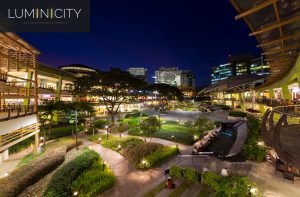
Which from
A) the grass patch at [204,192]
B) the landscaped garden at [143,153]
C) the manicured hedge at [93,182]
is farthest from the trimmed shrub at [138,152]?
the grass patch at [204,192]

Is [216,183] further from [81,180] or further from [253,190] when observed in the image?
[81,180]

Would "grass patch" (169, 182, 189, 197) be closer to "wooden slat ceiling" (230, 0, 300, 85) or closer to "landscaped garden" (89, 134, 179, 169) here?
"landscaped garden" (89, 134, 179, 169)

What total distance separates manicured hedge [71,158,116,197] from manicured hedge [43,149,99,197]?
0.32 meters

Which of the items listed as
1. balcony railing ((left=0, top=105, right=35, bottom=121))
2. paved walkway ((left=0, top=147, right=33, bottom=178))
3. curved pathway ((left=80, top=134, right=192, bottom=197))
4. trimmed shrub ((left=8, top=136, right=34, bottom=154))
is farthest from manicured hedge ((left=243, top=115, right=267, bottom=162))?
trimmed shrub ((left=8, top=136, right=34, bottom=154))

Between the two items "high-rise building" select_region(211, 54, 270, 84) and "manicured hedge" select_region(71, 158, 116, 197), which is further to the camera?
"high-rise building" select_region(211, 54, 270, 84)

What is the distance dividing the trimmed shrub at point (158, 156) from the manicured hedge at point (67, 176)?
13.3 feet

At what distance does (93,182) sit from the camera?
35.3 ft

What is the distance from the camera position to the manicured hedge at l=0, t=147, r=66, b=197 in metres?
9.24

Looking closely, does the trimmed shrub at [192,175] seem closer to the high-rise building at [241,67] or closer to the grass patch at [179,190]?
the grass patch at [179,190]

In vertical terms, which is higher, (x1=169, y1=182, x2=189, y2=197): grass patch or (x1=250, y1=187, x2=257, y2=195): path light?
(x1=250, y1=187, x2=257, y2=195): path light

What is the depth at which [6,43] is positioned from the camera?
47.0 ft

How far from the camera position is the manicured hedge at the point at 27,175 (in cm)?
924

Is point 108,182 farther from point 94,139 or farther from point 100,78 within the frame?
point 100,78

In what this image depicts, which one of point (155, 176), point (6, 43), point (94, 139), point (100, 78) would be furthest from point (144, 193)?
point (100, 78)
